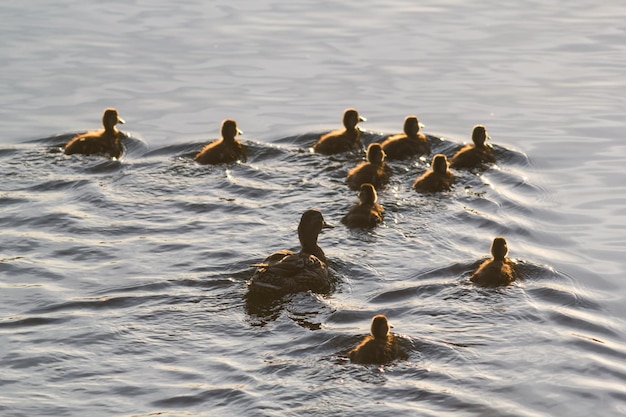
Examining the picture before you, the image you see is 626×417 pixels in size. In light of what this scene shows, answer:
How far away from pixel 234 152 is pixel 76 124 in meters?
2.05

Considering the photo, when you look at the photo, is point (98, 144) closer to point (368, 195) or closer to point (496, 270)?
point (368, 195)

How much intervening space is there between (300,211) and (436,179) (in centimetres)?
136

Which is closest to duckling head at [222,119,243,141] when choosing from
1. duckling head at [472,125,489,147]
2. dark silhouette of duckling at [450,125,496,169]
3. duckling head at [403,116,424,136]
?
duckling head at [403,116,424,136]

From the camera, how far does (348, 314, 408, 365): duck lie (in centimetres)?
905

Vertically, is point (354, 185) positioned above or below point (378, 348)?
above

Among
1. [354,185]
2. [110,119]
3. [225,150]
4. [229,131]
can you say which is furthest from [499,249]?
[110,119]

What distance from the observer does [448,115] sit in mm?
14812

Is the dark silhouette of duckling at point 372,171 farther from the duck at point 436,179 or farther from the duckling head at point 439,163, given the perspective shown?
the duckling head at point 439,163

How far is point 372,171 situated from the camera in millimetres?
12781

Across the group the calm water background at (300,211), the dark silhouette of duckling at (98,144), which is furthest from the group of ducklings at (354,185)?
the calm water background at (300,211)

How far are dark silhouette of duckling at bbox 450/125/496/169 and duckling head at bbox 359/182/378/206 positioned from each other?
1624mm

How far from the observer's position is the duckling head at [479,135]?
1331 cm

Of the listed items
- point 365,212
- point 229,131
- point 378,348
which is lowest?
point 378,348

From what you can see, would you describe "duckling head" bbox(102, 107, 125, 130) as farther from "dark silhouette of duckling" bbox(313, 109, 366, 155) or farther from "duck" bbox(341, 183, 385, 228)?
"duck" bbox(341, 183, 385, 228)
